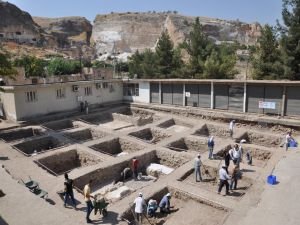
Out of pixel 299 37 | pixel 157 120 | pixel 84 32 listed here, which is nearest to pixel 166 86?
pixel 157 120

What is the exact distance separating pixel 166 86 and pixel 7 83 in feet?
49.5

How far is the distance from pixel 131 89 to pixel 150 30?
69095 millimetres

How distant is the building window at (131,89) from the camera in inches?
1203

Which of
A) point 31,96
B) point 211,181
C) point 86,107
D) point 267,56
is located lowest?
point 211,181

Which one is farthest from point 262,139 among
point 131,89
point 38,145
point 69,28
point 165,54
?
point 69,28

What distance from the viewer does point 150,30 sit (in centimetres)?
9519

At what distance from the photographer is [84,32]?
117500 millimetres

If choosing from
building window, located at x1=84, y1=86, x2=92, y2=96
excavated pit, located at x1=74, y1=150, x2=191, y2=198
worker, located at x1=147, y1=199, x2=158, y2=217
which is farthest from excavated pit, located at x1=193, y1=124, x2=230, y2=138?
building window, located at x1=84, y1=86, x2=92, y2=96

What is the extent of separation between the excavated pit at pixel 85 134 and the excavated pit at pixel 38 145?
3.66ft

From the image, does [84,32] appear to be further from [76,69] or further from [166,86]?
[166,86]

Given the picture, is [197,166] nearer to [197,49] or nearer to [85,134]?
[85,134]

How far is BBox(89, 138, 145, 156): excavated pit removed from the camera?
18.3 m

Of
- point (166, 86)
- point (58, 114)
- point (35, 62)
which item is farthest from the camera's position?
point (35, 62)

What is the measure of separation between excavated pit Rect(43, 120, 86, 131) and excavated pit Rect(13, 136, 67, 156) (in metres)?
3.16
